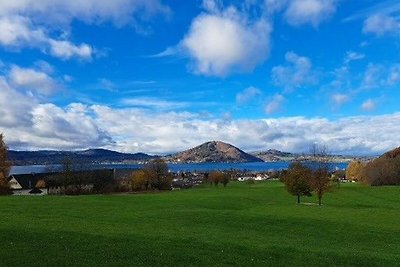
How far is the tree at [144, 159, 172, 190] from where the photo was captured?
118m

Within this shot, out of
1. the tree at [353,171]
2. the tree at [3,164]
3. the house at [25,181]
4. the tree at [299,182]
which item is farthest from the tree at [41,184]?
the tree at [353,171]

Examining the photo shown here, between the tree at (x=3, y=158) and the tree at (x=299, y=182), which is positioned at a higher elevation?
the tree at (x=3, y=158)

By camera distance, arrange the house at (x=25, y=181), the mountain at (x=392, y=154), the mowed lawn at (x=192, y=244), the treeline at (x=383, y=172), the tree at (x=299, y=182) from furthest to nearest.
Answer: the mountain at (x=392, y=154) → the treeline at (x=383, y=172) → the house at (x=25, y=181) → the tree at (x=299, y=182) → the mowed lawn at (x=192, y=244)

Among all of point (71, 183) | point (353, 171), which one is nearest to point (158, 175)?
point (71, 183)

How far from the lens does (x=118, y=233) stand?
2278 centimetres

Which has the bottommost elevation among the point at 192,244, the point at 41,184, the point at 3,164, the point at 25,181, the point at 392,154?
the point at 192,244

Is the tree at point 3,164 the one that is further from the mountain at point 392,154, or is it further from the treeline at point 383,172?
the mountain at point 392,154

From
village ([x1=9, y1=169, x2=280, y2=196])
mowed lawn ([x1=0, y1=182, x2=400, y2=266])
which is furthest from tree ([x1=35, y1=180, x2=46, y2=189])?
mowed lawn ([x1=0, y1=182, x2=400, y2=266])

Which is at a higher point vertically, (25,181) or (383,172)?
(383,172)

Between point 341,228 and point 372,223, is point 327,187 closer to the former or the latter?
point 372,223

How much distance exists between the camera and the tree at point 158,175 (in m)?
118

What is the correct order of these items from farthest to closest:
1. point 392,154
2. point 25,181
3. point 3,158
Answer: point 392,154
point 25,181
point 3,158

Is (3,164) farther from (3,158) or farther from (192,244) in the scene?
(192,244)

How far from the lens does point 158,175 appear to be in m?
121
